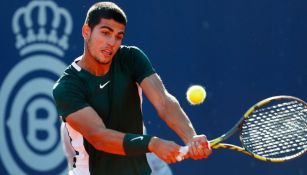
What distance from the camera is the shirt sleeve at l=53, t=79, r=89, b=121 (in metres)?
3.88

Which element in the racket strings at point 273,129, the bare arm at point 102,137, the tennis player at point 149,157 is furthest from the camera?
the tennis player at point 149,157

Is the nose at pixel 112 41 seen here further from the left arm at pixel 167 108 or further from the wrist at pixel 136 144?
the wrist at pixel 136 144

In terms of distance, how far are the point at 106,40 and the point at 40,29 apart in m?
2.19

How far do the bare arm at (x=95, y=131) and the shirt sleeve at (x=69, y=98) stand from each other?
28mm

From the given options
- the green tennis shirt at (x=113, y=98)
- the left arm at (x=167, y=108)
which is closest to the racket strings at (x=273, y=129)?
the left arm at (x=167, y=108)

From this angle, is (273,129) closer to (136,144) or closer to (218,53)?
(136,144)

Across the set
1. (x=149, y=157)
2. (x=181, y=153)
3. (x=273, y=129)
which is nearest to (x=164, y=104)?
(x=181, y=153)

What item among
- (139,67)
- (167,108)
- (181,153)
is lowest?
(181,153)

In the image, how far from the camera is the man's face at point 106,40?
4012mm

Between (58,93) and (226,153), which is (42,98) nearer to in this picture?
(226,153)

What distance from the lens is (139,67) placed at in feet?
13.6

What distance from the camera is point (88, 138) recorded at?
3801mm

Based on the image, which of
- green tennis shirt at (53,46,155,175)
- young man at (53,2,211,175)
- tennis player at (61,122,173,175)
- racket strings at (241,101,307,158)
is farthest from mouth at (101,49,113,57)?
racket strings at (241,101,307,158)

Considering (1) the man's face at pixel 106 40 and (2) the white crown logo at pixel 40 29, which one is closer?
(1) the man's face at pixel 106 40
